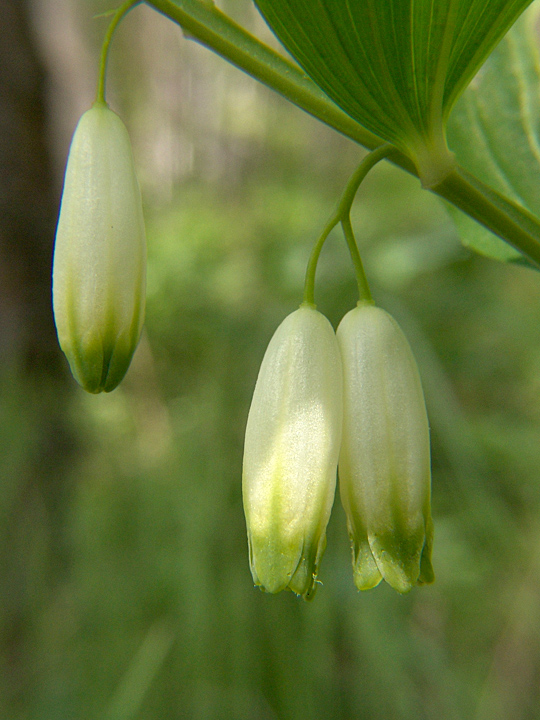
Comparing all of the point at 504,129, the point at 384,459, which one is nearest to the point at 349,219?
the point at 384,459

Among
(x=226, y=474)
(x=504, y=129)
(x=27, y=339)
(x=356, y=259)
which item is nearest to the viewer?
(x=356, y=259)

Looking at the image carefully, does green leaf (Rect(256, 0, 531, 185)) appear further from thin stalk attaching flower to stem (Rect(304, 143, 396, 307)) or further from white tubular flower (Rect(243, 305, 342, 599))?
white tubular flower (Rect(243, 305, 342, 599))

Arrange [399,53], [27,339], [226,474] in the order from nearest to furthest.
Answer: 1. [399,53]
2. [226,474]
3. [27,339]

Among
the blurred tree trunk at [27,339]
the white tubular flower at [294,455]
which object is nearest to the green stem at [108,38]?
the white tubular flower at [294,455]

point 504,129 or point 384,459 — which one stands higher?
point 504,129

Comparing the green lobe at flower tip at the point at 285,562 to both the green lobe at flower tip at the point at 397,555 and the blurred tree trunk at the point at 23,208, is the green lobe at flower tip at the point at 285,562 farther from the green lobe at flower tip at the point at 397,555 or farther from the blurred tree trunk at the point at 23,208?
the blurred tree trunk at the point at 23,208

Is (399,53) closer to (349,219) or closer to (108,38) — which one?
(349,219)
